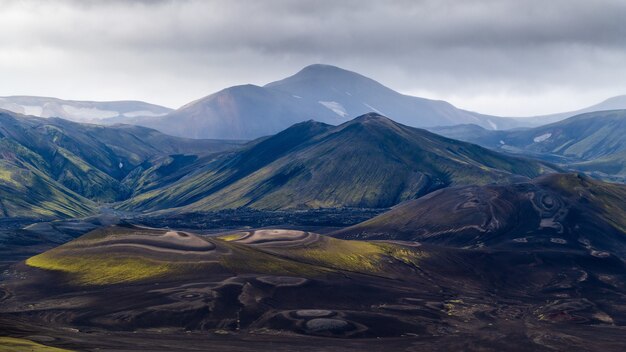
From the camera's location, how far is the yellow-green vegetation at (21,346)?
363ft

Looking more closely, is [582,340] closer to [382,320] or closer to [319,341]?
[382,320]

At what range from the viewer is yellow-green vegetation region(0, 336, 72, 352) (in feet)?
363

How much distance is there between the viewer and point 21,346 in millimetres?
114688

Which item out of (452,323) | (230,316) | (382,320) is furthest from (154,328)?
(452,323)

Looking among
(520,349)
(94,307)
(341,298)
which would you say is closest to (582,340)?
(520,349)

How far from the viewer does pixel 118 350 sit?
125812 mm

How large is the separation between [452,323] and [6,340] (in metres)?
111

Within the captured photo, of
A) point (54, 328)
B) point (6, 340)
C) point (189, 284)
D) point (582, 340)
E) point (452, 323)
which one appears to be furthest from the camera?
point (189, 284)

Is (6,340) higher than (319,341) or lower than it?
higher

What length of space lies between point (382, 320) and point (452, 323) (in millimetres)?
19234

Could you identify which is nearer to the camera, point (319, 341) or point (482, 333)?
point (319, 341)

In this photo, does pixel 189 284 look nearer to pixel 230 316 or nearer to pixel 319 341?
pixel 230 316

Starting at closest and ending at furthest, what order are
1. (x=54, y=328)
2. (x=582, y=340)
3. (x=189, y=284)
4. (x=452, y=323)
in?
(x=54, y=328) → (x=582, y=340) → (x=452, y=323) → (x=189, y=284)

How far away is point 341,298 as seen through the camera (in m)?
197
